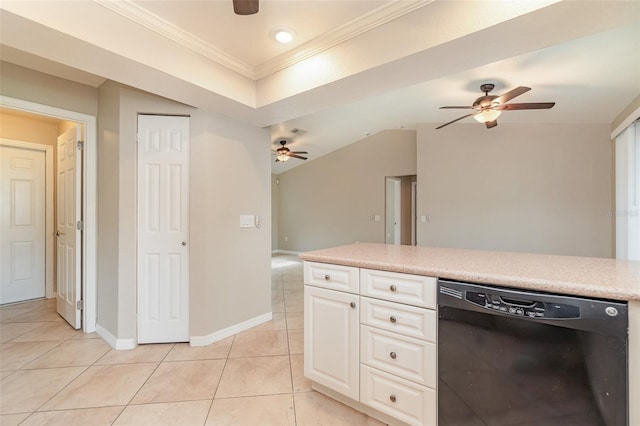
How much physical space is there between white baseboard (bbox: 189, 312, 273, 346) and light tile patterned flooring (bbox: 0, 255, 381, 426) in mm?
56

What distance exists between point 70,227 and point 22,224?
4.99 feet

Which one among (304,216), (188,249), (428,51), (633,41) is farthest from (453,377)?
(304,216)

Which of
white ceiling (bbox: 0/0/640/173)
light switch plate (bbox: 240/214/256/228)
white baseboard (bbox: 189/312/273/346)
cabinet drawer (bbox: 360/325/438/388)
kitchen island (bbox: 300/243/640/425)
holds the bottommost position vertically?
white baseboard (bbox: 189/312/273/346)

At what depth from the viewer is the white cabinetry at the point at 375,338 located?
4.54ft

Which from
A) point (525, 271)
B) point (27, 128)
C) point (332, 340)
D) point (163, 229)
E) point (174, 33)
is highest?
point (174, 33)

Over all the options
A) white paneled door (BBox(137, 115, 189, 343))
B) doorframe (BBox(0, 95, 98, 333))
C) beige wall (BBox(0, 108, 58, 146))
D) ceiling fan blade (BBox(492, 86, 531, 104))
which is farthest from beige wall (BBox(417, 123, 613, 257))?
beige wall (BBox(0, 108, 58, 146))

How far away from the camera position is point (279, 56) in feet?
7.17

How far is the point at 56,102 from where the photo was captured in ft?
8.41

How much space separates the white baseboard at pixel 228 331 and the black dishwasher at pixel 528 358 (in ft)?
6.58

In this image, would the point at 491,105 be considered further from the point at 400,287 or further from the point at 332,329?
the point at 332,329

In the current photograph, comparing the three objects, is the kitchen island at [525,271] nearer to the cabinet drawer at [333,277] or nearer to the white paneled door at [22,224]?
the cabinet drawer at [333,277]

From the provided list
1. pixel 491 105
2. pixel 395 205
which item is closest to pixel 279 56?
pixel 491 105

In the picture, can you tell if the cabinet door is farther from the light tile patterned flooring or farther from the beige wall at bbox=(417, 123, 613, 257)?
the beige wall at bbox=(417, 123, 613, 257)

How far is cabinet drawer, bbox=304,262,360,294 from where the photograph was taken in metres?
1.62
